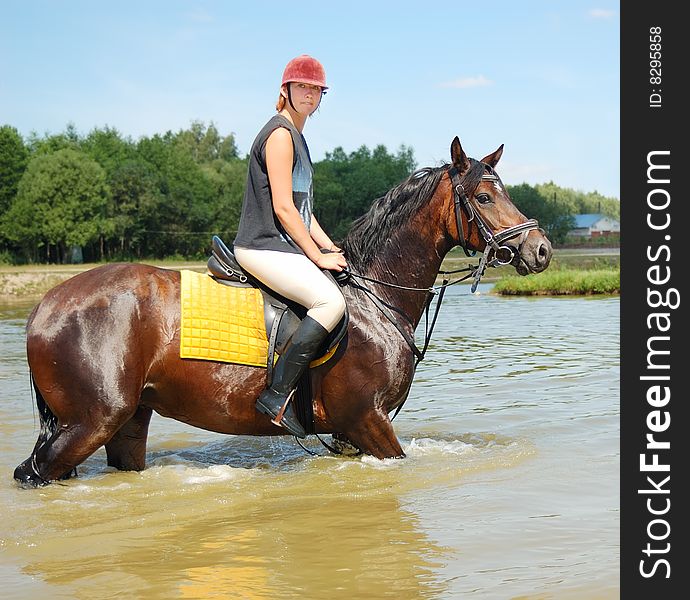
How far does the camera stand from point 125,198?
237 ft

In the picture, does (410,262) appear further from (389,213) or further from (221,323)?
(221,323)

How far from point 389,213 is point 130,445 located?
257cm

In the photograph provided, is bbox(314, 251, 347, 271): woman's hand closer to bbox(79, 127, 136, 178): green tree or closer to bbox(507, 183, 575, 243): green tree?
bbox(79, 127, 136, 178): green tree

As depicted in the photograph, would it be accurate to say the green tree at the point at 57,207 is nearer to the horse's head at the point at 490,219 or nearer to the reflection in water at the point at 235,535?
the reflection in water at the point at 235,535

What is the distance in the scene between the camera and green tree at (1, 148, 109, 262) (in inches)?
2559

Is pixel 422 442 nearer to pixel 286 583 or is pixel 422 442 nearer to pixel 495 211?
pixel 495 211

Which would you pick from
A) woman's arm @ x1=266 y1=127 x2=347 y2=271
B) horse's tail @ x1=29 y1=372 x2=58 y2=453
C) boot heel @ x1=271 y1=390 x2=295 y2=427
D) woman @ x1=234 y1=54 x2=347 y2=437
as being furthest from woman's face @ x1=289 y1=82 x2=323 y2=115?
horse's tail @ x1=29 y1=372 x2=58 y2=453

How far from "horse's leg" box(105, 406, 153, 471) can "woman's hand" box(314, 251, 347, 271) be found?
1686mm

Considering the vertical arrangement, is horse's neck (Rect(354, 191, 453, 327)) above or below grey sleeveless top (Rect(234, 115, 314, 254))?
below

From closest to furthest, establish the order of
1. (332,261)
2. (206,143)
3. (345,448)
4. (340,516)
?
(340,516)
(332,261)
(345,448)
(206,143)

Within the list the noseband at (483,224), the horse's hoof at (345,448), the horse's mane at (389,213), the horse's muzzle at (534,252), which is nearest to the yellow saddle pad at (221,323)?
the horse's mane at (389,213)

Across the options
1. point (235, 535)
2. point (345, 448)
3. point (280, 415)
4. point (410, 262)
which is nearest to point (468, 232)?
point (410, 262)
